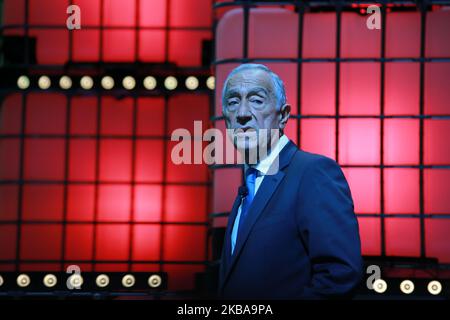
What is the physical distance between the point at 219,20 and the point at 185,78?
37.7 inches

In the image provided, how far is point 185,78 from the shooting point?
47.3 feet

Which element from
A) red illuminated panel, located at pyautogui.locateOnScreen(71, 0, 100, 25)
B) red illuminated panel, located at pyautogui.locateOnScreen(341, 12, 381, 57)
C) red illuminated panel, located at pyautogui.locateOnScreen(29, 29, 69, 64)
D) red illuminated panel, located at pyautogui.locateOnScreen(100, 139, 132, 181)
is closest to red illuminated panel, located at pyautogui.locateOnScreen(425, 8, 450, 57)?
red illuminated panel, located at pyautogui.locateOnScreen(341, 12, 381, 57)

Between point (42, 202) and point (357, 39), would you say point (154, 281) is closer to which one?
point (42, 202)

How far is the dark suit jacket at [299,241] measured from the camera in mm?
2947

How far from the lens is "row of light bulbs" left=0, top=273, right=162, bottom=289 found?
12.5m

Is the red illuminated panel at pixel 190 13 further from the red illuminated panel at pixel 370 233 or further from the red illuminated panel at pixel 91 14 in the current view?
the red illuminated panel at pixel 370 233

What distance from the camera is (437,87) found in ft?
42.4

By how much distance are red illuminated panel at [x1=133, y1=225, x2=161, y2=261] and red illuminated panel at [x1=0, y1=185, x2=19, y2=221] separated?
1.83 metres

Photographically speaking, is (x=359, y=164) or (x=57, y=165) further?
(x=57, y=165)

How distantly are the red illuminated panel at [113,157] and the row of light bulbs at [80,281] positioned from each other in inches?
111

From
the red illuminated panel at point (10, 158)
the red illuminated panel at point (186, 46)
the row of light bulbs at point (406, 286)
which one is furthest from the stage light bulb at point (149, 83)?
the row of light bulbs at point (406, 286)
